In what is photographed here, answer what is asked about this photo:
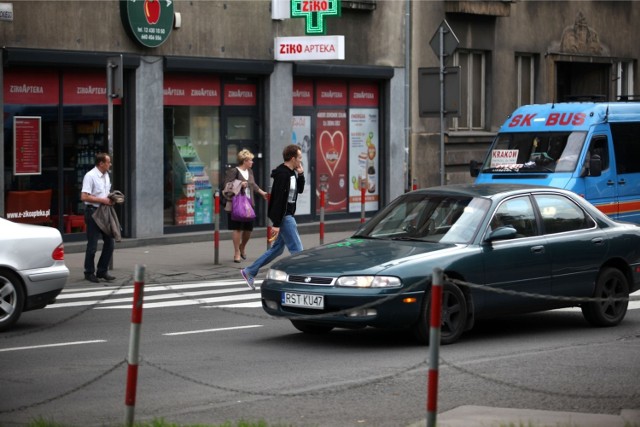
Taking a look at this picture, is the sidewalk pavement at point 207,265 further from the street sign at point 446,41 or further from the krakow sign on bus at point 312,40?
the street sign at point 446,41

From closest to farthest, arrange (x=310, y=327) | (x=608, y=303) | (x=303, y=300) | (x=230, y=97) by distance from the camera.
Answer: (x=303, y=300)
(x=310, y=327)
(x=608, y=303)
(x=230, y=97)

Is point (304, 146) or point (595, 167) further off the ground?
point (304, 146)

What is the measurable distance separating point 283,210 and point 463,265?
5.40 metres

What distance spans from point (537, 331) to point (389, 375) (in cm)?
319

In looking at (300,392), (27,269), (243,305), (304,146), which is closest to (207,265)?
(243,305)

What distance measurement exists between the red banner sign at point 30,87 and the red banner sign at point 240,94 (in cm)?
Result: 442

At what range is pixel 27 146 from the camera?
2117cm

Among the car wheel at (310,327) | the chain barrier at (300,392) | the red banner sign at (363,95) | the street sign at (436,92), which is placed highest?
the red banner sign at (363,95)

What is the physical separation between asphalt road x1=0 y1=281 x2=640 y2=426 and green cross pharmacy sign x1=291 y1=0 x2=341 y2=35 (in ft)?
38.1

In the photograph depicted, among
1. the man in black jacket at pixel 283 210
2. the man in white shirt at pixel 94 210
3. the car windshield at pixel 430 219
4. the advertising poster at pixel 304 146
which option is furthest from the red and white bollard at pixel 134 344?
the advertising poster at pixel 304 146

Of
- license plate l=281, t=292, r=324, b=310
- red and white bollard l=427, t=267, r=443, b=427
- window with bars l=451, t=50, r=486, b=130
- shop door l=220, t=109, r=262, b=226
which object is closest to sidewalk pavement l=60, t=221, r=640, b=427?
red and white bollard l=427, t=267, r=443, b=427

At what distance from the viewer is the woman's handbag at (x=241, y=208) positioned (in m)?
20.0

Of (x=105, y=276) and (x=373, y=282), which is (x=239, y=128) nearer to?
(x=105, y=276)

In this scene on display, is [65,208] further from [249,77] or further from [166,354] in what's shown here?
[166,354]
